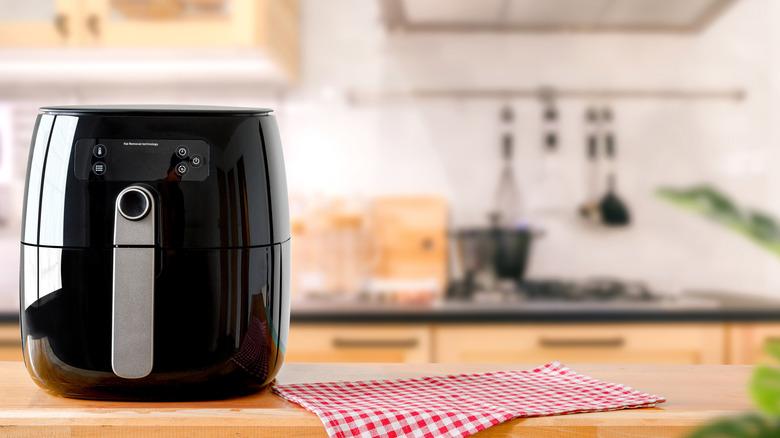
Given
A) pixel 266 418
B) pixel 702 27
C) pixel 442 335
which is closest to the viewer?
pixel 266 418

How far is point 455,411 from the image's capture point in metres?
0.73

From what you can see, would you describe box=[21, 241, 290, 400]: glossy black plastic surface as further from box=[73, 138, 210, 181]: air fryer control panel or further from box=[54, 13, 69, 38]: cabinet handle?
box=[54, 13, 69, 38]: cabinet handle

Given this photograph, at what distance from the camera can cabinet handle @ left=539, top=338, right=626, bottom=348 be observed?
7.36ft

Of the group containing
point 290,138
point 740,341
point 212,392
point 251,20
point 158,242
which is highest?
point 251,20

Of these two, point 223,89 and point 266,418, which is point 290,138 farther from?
point 266,418

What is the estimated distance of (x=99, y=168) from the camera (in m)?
0.79

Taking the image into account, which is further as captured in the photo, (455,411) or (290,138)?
(290,138)

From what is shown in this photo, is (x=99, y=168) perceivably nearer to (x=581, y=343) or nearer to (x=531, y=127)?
(x=581, y=343)

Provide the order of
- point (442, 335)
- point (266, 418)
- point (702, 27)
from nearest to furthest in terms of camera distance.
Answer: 1. point (266, 418)
2. point (442, 335)
3. point (702, 27)

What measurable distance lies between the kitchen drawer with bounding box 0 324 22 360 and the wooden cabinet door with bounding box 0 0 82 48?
30.4 inches

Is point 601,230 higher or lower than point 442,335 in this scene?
higher

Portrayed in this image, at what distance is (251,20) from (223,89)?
1.68 feet

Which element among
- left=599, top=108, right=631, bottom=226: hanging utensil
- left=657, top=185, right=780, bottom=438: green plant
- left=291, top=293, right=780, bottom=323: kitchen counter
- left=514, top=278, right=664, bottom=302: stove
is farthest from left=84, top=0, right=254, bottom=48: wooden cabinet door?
left=657, top=185, right=780, bottom=438: green plant

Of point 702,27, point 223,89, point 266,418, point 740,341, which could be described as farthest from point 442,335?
point 266,418
